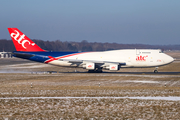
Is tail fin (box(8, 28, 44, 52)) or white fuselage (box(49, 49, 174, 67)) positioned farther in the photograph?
tail fin (box(8, 28, 44, 52))

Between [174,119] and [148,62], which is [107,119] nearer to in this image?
[174,119]

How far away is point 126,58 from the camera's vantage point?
48156 mm

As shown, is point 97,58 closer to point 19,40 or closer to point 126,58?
point 126,58

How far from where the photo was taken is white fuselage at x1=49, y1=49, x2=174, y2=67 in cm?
4806

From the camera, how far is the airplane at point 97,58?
4803 centimetres

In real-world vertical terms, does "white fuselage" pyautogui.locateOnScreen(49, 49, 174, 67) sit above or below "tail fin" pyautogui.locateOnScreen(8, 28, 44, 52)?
below

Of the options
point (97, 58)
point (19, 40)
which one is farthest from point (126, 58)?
point (19, 40)

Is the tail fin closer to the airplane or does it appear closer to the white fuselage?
the airplane

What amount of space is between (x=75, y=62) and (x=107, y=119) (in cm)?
3589

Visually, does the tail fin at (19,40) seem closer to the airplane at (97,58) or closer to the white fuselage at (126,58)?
the airplane at (97,58)

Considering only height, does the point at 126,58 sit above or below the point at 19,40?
below

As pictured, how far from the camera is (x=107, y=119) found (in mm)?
12922

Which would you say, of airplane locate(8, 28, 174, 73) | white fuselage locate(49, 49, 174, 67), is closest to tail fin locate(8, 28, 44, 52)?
airplane locate(8, 28, 174, 73)

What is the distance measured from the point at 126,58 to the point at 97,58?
561 centimetres
